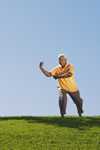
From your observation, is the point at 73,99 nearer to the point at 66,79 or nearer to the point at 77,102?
the point at 77,102

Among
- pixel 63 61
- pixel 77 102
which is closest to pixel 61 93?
pixel 77 102

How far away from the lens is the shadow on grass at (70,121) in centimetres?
2412

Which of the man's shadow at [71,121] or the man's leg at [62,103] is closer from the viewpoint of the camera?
the man's shadow at [71,121]

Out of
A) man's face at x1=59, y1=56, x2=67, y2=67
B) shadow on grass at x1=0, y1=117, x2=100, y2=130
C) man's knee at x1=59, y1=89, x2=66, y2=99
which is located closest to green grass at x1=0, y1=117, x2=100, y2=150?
shadow on grass at x1=0, y1=117, x2=100, y2=130

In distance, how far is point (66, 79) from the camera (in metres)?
27.8

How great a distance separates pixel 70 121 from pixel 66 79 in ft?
11.0

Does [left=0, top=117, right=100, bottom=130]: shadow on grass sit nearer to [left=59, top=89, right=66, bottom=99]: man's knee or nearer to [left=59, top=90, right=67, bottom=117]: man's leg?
[left=59, top=90, right=67, bottom=117]: man's leg

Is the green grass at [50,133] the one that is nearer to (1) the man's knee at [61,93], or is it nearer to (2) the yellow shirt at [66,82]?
(1) the man's knee at [61,93]

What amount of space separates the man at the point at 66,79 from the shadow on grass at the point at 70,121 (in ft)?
5.41

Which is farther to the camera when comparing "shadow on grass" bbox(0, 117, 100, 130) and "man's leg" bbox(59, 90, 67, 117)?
"man's leg" bbox(59, 90, 67, 117)

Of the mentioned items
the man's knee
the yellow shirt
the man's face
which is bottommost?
the man's knee

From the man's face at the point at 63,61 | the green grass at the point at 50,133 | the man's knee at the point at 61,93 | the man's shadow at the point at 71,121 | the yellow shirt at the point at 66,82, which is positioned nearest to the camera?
the green grass at the point at 50,133

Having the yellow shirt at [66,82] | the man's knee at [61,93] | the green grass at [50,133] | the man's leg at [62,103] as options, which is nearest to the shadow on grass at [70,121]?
the green grass at [50,133]

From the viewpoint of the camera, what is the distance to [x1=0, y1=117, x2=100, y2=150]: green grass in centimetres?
2106
